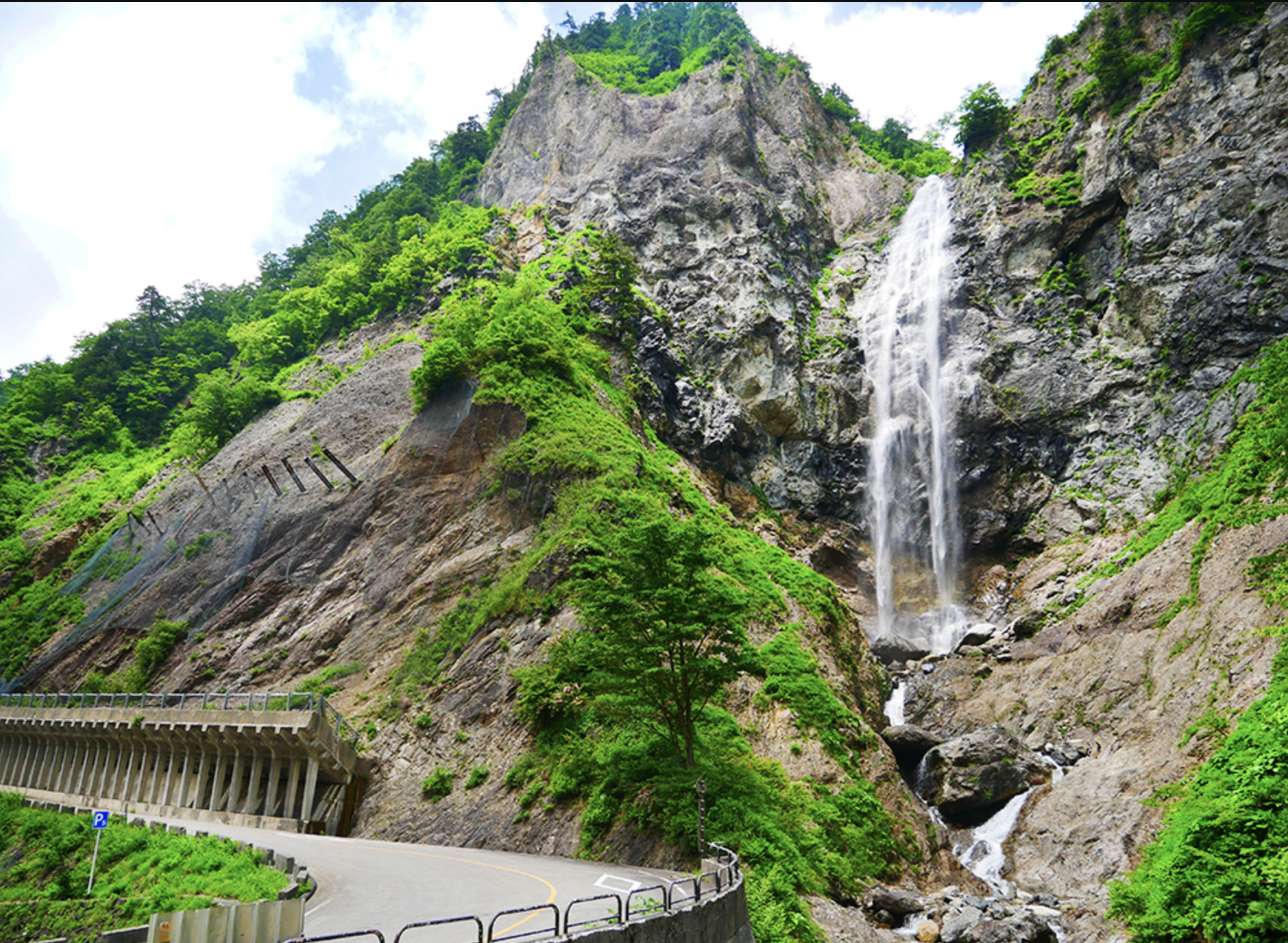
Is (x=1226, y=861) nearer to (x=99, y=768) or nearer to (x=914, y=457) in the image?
(x=914, y=457)

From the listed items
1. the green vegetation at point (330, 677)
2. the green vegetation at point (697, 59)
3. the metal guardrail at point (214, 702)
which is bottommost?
the metal guardrail at point (214, 702)

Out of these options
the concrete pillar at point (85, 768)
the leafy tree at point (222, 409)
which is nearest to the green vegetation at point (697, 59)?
the leafy tree at point (222, 409)

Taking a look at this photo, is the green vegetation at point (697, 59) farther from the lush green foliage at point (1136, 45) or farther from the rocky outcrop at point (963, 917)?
the rocky outcrop at point (963, 917)

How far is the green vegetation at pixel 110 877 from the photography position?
14.4 meters

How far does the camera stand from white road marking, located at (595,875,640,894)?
13351 mm

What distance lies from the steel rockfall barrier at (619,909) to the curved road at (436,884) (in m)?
0.18

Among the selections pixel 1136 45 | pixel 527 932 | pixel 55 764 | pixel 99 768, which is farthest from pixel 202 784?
pixel 1136 45

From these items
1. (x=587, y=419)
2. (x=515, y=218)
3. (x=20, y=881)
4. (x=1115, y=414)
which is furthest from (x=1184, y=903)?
(x=515, y=218)

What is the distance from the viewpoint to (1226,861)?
13.5 meters

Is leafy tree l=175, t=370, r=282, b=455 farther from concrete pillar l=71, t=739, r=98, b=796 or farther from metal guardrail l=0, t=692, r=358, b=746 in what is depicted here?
concrete pillar l=71, t=739, r=98, b=796

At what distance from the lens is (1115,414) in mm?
39188

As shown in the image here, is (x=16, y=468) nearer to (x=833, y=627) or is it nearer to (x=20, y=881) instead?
(x=20, y=881)

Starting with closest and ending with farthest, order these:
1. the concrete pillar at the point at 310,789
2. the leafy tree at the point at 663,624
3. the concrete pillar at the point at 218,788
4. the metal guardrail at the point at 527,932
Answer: the metal guardrail at the point at 527,932
the leafy tree at the point at 663,624
the concrete pillar at the point at 310,789
the concrete pillar at the point at 218,788

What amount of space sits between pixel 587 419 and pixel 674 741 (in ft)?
62.4
